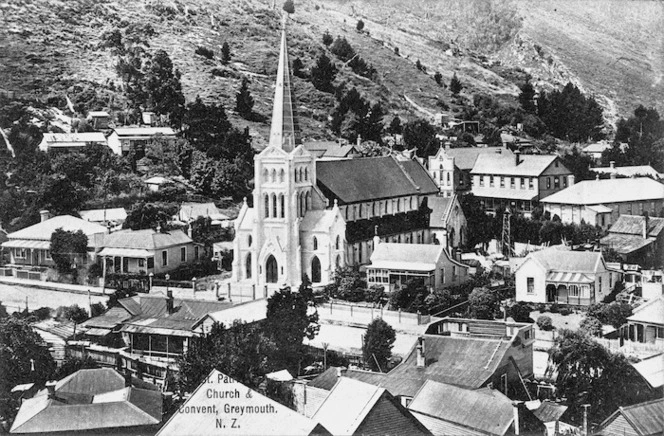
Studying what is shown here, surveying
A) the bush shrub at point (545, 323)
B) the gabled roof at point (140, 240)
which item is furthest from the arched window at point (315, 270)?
the bush shrub at point (545, 323)

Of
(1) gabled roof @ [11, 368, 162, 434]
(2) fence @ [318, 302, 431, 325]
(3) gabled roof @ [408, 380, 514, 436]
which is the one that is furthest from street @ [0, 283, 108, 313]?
(3) gabled roof @ [408, 380, 514, 436]

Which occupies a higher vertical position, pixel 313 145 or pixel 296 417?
pixel 313 145

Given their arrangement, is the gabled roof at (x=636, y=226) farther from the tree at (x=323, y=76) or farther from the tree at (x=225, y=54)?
the tree at (x=225, y=54)

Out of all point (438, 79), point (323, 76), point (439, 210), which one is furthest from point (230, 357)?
point (438, 79)

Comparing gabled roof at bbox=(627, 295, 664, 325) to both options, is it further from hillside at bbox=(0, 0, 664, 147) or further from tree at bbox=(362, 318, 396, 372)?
hillside at bbox=(0, 0, 664, 147)

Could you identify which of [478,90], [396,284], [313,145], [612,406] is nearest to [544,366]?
[612,406]

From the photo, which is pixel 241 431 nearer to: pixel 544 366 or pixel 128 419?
pixel 128 419
